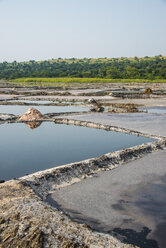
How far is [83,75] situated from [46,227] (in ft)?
187

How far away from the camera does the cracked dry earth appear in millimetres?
3623

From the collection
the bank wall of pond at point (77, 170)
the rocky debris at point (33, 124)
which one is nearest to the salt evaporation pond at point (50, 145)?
the rocky debris at point (33, 124)

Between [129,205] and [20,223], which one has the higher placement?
[20,223]

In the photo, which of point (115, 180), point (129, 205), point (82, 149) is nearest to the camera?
point (129, 205)

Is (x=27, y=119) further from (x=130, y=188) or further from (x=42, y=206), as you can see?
(x=42, y=206)

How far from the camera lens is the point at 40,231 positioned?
12.2 ft

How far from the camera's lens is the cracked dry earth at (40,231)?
11.9 feet

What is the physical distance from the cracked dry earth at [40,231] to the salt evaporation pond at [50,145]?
235 centimetres

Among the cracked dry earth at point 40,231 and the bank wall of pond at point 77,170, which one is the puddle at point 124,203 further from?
the cracked dry earth at point 40,231

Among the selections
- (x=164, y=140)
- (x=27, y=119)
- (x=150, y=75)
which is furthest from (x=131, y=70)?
(x=164, y=140)

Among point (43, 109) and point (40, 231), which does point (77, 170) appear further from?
point (43, 109)

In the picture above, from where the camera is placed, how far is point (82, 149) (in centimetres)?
892

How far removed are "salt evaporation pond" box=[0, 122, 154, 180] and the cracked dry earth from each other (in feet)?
7.69

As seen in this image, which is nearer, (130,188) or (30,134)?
(130,188)
